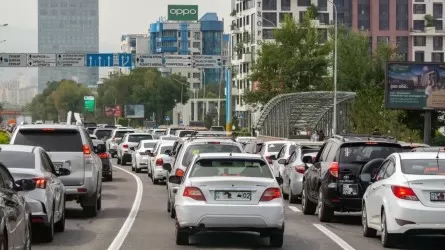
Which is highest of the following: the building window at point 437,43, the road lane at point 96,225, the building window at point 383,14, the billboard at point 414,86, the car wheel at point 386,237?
the building window at point 383,14

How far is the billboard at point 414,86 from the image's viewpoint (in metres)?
53.2

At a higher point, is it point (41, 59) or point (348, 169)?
point (41, 59)

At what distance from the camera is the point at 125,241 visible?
1788 centimetres

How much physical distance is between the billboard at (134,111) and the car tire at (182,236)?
492ft

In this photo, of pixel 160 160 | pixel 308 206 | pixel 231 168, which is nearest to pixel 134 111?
pixel 160 160

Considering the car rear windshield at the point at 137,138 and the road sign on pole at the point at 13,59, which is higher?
the road sign on pole at the point at 13,59

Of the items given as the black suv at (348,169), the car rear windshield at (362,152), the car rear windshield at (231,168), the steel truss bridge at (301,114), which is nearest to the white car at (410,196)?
the car rear windshield at (231,168)

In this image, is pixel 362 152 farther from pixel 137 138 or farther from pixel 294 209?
pixel 137 138

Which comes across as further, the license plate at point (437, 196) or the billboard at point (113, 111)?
the billboard at point (113, 111)

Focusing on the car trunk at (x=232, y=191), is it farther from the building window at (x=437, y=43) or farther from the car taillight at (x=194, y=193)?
the building window at (x=437, y=43)

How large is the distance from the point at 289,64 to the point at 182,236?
63.1 m

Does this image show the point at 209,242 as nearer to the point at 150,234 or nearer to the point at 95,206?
the point at 150,234

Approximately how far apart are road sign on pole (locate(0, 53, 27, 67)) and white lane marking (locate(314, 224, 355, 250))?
180 ft

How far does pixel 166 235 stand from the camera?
62.2 feet
